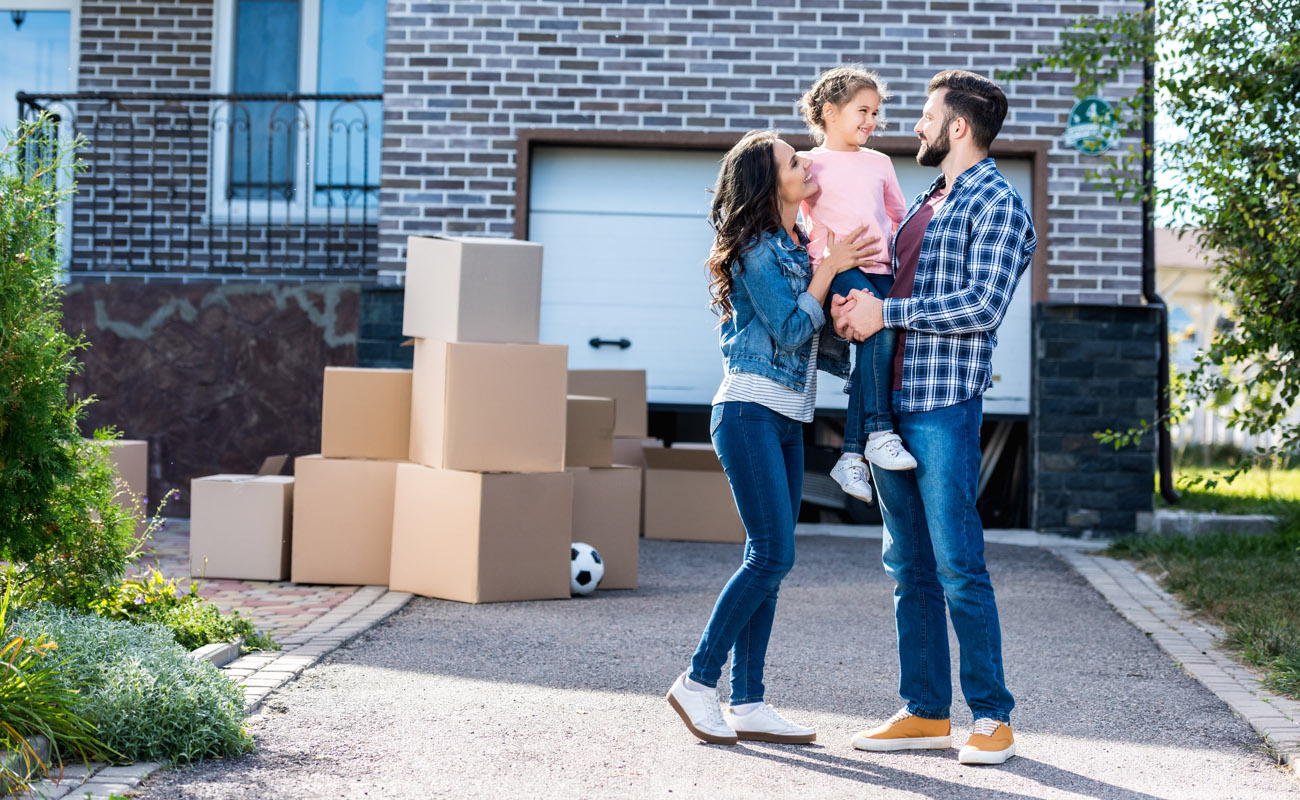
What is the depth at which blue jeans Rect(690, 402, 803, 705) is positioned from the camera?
3.38 m

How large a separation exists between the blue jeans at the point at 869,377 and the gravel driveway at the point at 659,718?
86 cm

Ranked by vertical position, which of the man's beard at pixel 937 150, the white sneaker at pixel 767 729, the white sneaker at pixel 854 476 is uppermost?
the man's beard at pixel 937 150

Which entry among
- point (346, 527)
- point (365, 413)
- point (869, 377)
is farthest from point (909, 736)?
point (365, 413)

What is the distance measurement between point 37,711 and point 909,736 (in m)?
2.16

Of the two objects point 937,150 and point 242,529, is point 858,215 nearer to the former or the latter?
point 937,150

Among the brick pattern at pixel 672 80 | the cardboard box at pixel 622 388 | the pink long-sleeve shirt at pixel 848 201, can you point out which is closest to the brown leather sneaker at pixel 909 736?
the pink long-sleeve shirt at pixel 848 201

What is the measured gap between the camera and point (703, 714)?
3.50 m

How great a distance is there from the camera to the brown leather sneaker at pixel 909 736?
137 inches

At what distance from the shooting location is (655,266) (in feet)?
28.5

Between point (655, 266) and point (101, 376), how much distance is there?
12.2 ft

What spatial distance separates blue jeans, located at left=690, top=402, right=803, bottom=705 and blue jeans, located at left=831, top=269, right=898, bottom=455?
0.16 meters

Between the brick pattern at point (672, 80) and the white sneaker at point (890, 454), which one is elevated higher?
the brick pattern at point (672, 80)

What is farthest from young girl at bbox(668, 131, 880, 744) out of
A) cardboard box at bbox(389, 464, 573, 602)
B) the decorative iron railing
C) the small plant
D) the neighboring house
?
the decorative iron railing

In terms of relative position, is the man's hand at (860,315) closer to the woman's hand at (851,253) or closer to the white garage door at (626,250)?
the woman's hand at (851,253)
